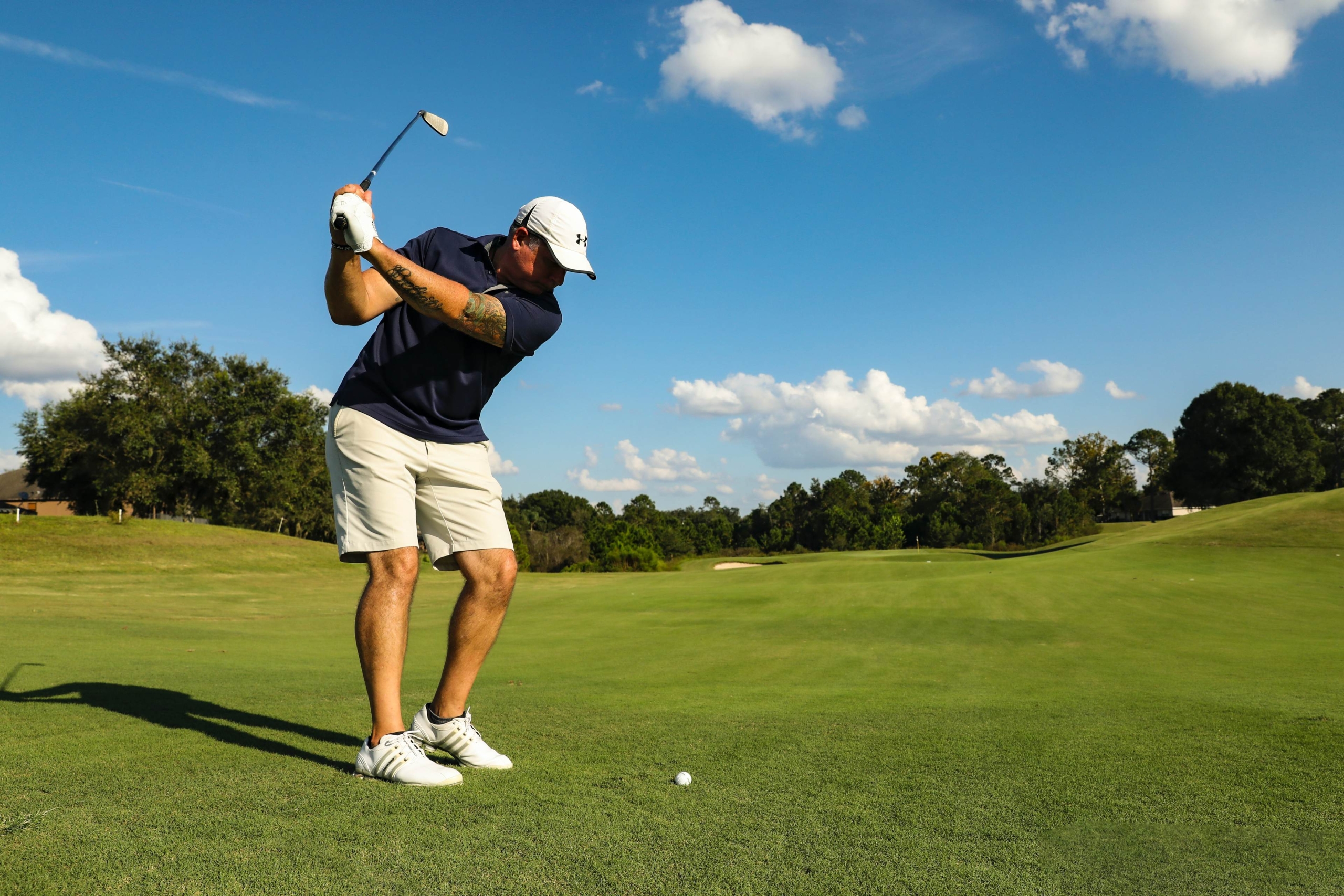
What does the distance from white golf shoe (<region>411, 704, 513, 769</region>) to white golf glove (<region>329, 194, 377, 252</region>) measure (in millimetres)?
1858

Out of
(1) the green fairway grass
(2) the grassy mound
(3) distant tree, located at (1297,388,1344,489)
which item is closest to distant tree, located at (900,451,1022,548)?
(3) distant tree, located at (1297,388,1344,489)

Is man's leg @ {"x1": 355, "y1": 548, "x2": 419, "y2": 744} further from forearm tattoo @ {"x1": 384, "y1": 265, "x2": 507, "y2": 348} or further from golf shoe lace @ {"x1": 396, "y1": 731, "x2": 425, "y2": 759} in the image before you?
forearm tattoo @ {"x1": 384, "y1": 265, "x2": 507, "y2": 348}

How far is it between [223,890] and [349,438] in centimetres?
182

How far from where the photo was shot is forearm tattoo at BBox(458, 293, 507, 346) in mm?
3209

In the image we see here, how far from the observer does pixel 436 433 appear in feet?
A: 11.6

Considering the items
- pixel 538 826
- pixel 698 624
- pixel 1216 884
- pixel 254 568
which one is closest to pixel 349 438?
pixel 538 826

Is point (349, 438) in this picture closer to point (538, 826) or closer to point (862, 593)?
point (538, 826)

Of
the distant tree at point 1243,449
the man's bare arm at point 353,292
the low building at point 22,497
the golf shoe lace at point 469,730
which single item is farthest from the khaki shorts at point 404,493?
the low building at point 22,497

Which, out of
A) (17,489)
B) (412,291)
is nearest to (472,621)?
(412,291)

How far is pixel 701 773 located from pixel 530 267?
2.08 m

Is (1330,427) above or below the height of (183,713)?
above

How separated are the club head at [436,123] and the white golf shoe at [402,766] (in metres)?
3.01

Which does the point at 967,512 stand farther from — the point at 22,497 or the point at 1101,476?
the point at 22,497

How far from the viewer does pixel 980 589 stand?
16172mm
